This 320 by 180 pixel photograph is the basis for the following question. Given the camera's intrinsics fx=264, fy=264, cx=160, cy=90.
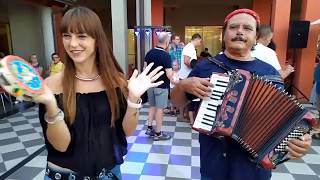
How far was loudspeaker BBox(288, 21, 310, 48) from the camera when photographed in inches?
209

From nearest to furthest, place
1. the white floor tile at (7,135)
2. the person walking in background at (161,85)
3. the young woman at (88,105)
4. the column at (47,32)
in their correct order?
the young woman at (88,105) → the person walking in background at (161,85) → the white floor tile at (7,135) → the column at (47,32)

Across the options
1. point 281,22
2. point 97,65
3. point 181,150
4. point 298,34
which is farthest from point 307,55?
point 97,65

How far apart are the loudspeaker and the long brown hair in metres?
5.07

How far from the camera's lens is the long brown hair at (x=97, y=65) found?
112cm

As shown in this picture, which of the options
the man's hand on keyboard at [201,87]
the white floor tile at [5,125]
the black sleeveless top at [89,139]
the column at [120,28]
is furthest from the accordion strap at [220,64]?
the white floor tile at [5,125]

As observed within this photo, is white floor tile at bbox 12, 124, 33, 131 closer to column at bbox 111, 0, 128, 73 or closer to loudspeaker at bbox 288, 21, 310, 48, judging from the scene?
column at bbox 111, 0, 128, 73

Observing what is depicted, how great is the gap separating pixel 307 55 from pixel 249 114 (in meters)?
5.20

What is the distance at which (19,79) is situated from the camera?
0.84 m

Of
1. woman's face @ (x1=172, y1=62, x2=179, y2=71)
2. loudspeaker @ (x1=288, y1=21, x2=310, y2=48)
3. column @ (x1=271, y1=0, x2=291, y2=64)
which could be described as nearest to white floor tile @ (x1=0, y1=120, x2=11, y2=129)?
woman's face @ (x1=172, y1=62, x2=179, y2=71)

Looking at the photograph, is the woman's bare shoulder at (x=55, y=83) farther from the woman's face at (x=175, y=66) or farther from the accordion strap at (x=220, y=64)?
the woman's face at (x=175, y=66)

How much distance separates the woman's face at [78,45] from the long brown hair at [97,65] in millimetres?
20

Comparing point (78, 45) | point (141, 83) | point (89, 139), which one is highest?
point (78, 45)

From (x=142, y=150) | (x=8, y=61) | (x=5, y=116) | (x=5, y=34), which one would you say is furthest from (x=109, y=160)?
(x=5, y=34)

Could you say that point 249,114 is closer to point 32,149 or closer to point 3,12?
point 32,149
